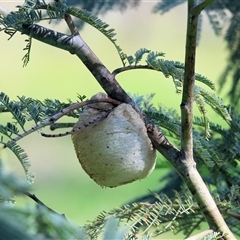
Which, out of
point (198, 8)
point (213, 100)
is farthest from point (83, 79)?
point (198, 8)

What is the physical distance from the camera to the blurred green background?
3.27 meters

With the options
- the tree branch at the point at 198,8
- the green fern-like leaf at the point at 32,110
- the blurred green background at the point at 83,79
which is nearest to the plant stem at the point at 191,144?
the tree branch at the point at 198,8

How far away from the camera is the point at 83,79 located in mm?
4707

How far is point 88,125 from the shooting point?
593mm

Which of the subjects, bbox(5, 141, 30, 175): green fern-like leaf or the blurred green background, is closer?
bbox(5, 141, 30, 175): green fern-like leaf

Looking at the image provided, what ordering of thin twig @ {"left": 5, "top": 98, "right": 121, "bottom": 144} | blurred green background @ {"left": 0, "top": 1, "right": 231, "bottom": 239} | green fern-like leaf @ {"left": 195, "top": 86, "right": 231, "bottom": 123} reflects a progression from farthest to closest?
blurred green background @ {"left": 0, "top": 1, "right": 231, "bottom": 239}, green fern-like leaf @ {"left": 195, "top": 86, "right": 231, "bottom": 123}, thin twig @ {"left": 5, "top": 98, "right": 121, "bottom": 144}

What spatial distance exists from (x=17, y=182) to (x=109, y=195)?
302cm

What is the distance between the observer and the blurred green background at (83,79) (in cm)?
327

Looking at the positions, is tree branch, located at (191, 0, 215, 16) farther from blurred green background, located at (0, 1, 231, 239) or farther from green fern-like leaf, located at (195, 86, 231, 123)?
blurred green background, located at (0, 1, 231, 239)

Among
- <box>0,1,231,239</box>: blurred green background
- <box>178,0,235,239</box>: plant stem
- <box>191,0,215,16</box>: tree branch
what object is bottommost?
<box>178,0,235,239</box>: plant stem

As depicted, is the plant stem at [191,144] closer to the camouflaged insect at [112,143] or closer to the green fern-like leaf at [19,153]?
the camouflaged insect at [112,143]

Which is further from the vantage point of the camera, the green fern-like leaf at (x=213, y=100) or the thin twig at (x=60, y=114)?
the green fern-like leaf at (x=213, y=100)

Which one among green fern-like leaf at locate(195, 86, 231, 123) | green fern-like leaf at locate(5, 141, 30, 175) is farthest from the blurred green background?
green fern-like leaf at locate(5, 141, 30, 175)

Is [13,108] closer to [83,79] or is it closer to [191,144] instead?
[191,144]
